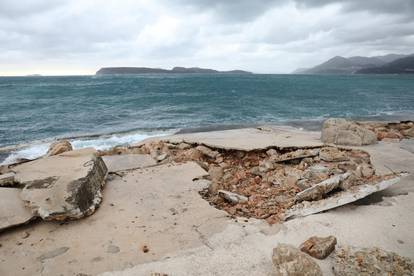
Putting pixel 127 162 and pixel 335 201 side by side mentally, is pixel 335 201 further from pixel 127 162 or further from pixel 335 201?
pixel 127 162

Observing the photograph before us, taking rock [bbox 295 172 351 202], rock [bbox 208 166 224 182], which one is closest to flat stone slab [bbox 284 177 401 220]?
rock [bbox 295 172 351 202]

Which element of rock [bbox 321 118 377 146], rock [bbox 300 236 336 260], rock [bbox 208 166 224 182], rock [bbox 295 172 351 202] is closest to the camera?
rock [bbox 300 236 336 260]

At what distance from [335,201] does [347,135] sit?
4.76 meters

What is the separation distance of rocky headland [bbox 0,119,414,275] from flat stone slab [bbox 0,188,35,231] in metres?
0.01

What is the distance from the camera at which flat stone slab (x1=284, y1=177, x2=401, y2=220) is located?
4.58 meters

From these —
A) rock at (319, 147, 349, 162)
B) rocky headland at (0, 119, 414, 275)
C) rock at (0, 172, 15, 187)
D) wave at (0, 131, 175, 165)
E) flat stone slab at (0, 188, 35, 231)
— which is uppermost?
rock at (0, 172, 15, 187)

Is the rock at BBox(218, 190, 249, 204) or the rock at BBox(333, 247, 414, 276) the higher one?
the rock at BBox(333, 247, 414, 276)

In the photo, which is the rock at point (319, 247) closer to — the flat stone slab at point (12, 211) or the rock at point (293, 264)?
the rock at point (293, 264)

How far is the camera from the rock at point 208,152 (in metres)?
7.57

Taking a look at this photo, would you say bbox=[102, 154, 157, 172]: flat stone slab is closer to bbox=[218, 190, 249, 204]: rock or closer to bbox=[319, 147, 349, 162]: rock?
bbox=[218, 190, 249, 204]: rock

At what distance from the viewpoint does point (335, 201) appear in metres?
4.73

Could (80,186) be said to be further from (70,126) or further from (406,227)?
(70,126)

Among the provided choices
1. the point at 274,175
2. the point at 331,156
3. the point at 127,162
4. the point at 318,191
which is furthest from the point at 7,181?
the point at 331,156

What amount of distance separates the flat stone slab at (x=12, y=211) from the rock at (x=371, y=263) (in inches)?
157
